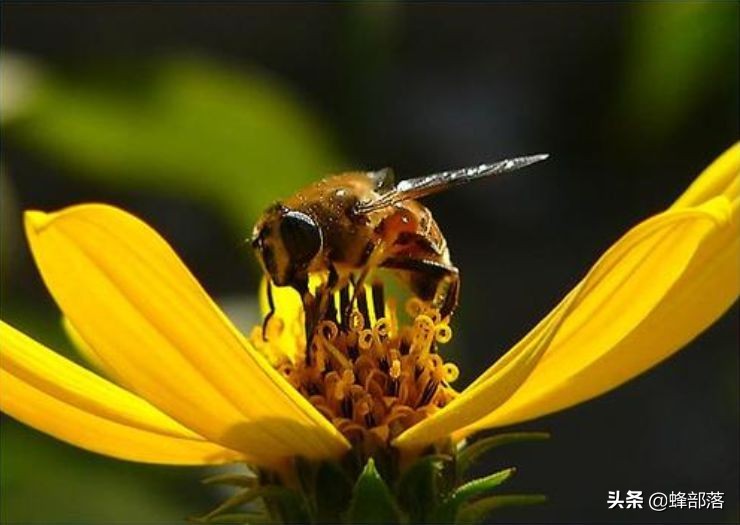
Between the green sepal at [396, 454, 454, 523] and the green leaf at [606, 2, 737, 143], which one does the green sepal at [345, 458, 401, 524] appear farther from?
the green leaf at [606, 2, 737, 143]

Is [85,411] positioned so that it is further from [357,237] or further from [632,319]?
[632,319]

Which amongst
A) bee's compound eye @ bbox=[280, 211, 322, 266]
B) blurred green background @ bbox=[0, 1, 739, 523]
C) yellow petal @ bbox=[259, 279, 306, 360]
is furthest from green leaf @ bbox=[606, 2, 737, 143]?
bee's compound eye @ bbox=[280, 211, 322, 266]

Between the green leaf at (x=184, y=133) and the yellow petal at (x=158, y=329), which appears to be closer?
the yellow petal at (x=158, y=329)

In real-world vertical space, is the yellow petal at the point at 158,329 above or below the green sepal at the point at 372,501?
above

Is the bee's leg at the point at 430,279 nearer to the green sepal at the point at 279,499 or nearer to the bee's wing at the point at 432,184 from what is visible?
the bee's wing at the point at 432,184

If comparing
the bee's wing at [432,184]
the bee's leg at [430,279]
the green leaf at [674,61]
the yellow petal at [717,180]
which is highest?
the green leaf at [674,61]

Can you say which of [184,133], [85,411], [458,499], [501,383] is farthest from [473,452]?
[184,133]

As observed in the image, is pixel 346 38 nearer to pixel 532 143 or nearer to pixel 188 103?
pixel 188 103

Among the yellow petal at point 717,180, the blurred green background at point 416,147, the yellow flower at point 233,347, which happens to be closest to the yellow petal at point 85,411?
the yellow flower at point 233,347
